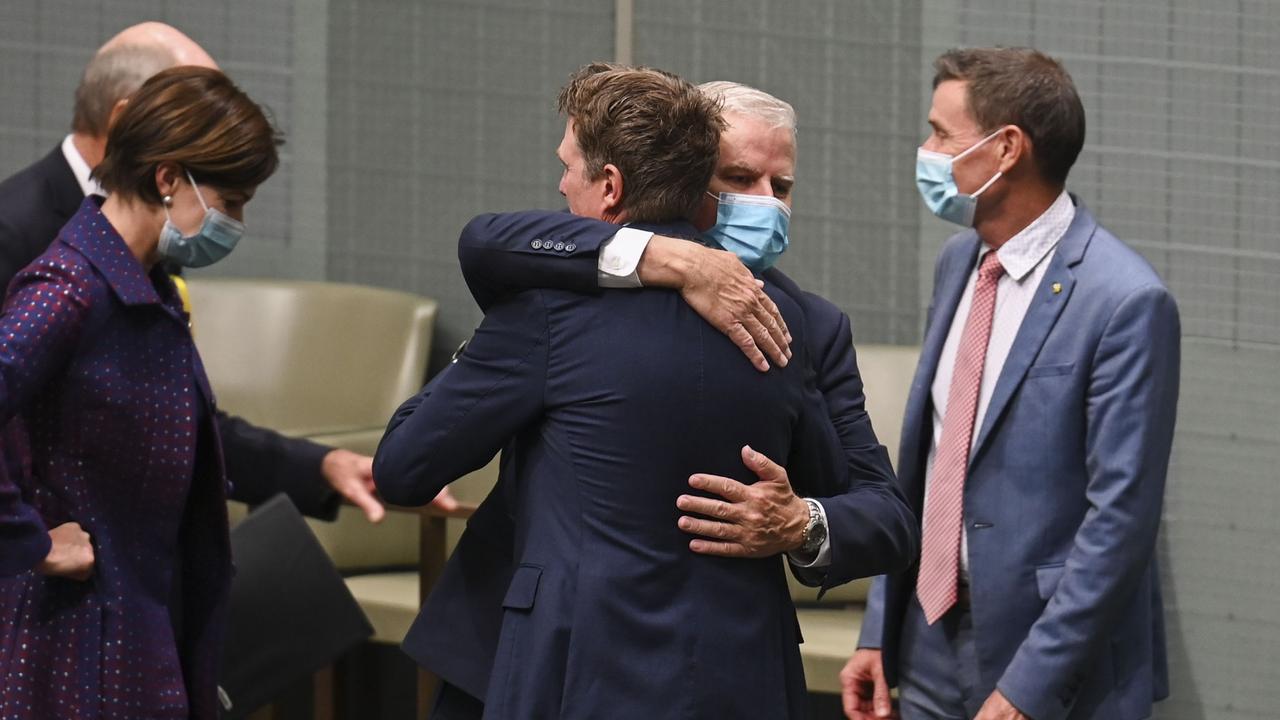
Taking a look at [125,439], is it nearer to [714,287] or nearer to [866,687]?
[714,287]

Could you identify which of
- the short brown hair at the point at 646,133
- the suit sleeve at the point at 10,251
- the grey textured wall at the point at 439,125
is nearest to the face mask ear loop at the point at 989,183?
the short brown hair at the point at 646,133

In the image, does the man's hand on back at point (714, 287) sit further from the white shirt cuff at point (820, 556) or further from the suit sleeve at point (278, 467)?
the suit sleeve at point (278, 467)

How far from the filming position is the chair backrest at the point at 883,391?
3.73m

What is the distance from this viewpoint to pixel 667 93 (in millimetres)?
1691

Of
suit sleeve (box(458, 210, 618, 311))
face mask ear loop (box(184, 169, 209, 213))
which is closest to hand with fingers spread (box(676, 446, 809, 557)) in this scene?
suit sleeve (box(458, 210, 618, 311))

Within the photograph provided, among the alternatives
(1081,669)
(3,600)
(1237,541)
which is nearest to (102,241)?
(3,600)

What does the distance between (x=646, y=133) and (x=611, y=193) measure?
0.09 m

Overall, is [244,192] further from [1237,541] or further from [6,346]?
[1237,541]

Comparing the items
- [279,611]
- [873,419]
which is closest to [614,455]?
[279,611]

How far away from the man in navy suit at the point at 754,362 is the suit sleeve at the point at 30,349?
1.70 ft

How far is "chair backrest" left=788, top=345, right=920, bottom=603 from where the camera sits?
3.73 metres

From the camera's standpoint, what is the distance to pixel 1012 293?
258 cm

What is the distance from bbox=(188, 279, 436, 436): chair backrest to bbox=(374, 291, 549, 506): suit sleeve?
238 cm

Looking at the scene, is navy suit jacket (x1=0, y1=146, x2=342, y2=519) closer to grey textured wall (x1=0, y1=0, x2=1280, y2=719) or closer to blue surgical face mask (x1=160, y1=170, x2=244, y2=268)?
blue surgical face mask (x1=160, y1=170, x2=244, y2=268)
